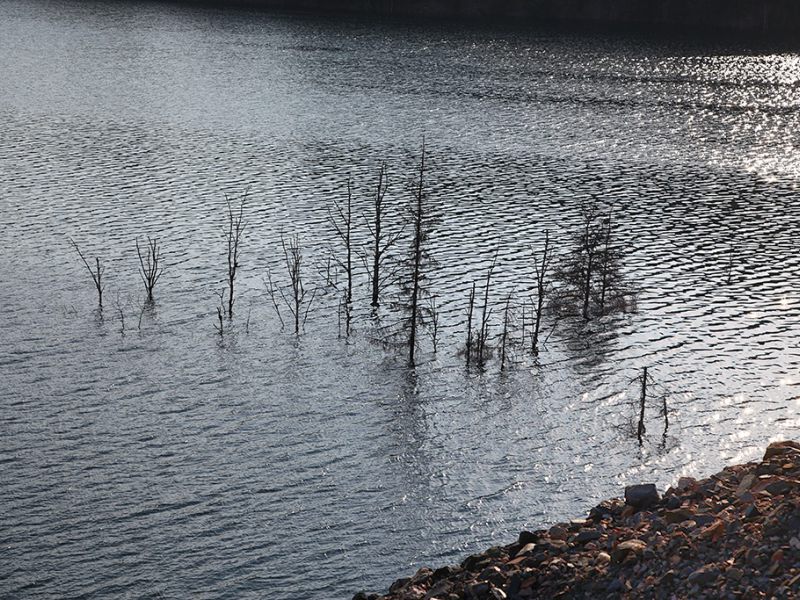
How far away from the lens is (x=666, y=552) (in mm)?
29516

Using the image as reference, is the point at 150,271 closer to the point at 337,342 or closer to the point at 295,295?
the point at 295,295

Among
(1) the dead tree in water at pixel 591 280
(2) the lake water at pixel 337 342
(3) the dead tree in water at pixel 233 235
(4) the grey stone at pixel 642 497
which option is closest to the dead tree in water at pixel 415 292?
(2) the lake water at pixel 337 342

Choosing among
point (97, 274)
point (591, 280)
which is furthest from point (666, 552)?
point (97, 274)

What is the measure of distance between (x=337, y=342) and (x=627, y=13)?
15071cm

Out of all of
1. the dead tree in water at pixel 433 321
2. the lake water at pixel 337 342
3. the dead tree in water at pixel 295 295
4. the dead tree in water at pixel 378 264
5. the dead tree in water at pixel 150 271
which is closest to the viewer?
the lake water at pixel 337 342

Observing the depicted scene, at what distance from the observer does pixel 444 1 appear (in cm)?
19738

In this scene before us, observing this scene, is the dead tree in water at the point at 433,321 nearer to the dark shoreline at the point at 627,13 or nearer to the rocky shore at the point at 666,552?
the rocky shore at the point at 666,552

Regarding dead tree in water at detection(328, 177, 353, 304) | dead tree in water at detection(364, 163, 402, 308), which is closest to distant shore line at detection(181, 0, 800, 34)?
dead tree in water at detection(328, 177, 353, 304)

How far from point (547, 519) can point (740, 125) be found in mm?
87259

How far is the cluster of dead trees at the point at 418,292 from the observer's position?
5788cm

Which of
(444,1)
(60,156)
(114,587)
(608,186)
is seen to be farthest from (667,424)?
(444,1)

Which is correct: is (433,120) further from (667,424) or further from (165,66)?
(667,424)

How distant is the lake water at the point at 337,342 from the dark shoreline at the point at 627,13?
6382 centimetres

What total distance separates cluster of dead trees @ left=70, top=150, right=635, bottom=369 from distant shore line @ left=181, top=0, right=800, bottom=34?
418ft
